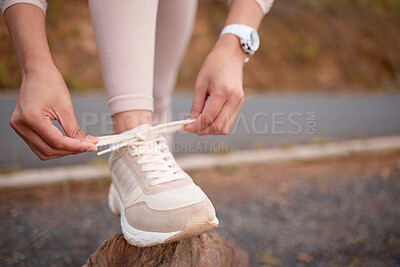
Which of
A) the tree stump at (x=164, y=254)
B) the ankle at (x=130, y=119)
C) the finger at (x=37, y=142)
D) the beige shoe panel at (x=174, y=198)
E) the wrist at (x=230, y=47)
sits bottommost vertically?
the tree stump at (x=164, y=254)

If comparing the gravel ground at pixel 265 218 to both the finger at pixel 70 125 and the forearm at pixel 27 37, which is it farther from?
the forearm at pixel 27 37

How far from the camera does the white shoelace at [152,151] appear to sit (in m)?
0.89

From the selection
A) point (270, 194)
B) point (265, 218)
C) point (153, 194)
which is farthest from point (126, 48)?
point (270, 194)

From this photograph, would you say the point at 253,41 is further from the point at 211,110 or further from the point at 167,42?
the point at 167,42

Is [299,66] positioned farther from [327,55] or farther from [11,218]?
[11,218]

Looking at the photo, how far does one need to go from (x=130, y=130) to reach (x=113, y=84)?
15cm

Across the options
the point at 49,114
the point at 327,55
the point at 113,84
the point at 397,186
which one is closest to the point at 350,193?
the point at 397,186

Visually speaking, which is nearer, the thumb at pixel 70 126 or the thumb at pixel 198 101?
the thumb at pixel 70 126

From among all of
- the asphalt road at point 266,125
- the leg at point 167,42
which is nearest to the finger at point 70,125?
the leg at point 167,42

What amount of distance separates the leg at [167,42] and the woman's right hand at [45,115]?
80 centimetres

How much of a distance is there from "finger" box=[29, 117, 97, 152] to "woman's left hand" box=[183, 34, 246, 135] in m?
0.33

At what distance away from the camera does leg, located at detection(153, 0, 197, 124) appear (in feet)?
4.56

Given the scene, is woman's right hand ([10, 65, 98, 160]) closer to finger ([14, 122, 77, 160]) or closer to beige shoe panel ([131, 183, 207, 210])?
finger ([14, 122, 77, 160])

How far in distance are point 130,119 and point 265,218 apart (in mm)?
964
